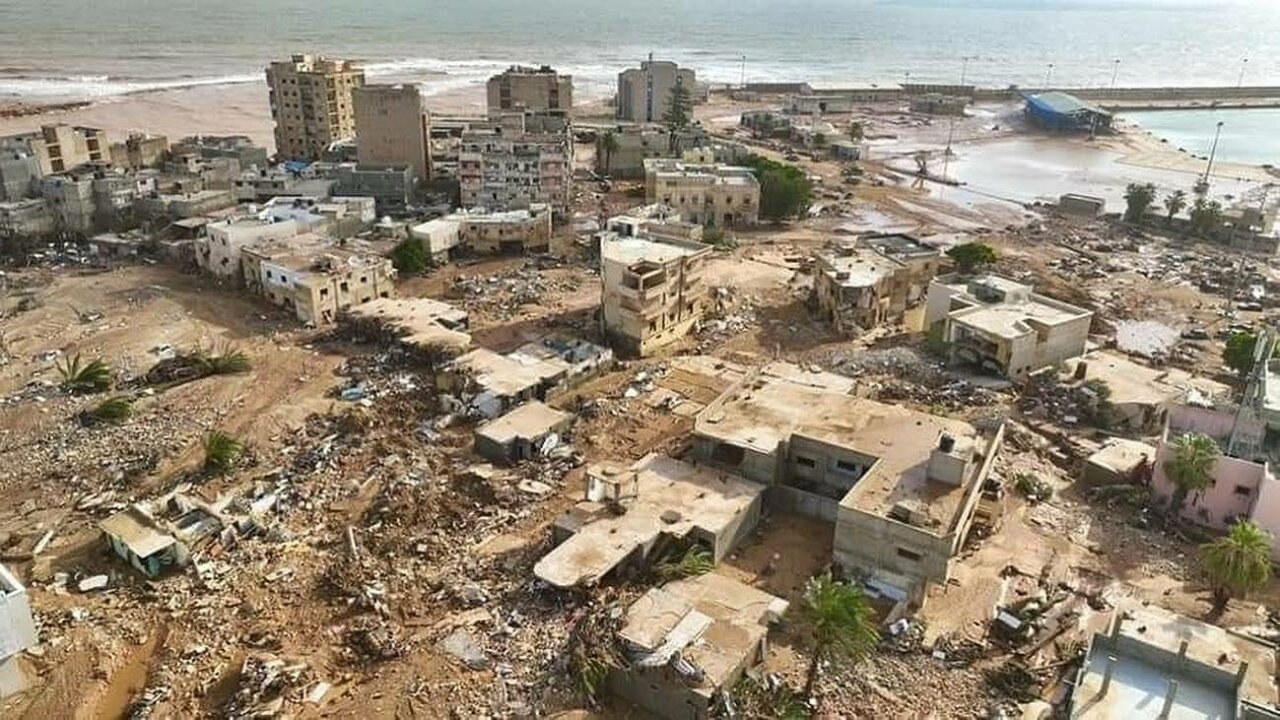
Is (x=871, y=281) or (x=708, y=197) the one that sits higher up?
(x=708, y=197)

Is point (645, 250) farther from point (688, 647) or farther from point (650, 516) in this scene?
point (688, 647)

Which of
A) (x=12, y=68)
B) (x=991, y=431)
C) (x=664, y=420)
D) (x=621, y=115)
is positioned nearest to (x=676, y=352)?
(x=664, y=420)

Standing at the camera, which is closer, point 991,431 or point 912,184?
point 991,431

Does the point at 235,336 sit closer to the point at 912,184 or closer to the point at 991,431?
the point at 991,431

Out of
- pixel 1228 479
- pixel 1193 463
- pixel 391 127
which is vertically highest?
pixel 391 127

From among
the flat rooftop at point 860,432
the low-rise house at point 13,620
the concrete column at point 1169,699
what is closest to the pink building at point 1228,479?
the flat rooftop at point 860,432

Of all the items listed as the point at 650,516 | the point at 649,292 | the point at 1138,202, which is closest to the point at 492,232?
the point at 649,292

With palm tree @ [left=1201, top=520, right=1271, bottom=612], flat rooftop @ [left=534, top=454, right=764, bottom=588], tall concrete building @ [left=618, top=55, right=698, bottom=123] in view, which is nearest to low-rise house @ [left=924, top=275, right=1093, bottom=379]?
palm tree @ [left=1201, top=520, right=1271, bottom=612]
